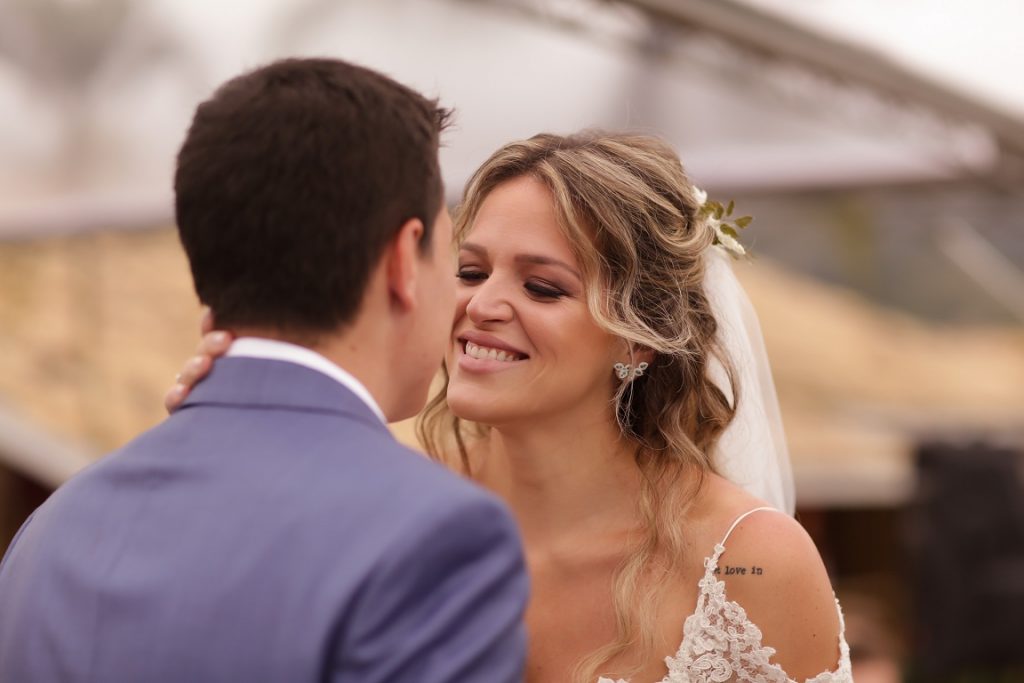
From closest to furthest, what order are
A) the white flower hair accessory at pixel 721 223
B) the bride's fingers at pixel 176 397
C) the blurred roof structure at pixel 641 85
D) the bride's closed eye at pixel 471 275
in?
the bride's fingers at pixel 176 397 < the bride's closed eye at pixel 471 275 < the white flower hair accessory at pixel 721 223 < the blurred roof structure at pixel 641 85

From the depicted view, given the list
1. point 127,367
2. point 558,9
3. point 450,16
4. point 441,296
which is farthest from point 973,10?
point 441,296

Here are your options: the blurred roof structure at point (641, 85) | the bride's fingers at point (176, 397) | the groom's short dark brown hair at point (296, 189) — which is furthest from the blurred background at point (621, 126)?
the groom's short dark brown hair at point (296, 189)

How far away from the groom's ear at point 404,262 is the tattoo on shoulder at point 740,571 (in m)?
1.22

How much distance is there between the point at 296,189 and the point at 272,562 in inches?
15.6

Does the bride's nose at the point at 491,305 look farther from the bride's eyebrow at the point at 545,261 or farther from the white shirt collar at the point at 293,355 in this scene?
the white shirt collar at the point at 293,355

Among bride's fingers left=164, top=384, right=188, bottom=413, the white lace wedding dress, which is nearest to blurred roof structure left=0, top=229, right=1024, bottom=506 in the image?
the white lace wedding dress

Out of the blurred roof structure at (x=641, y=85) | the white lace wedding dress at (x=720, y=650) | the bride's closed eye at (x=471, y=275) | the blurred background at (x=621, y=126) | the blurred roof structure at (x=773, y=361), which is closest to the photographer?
the white lace wedding dress at (x=720, y=650)

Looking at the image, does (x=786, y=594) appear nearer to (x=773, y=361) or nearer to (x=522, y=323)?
(x=522, y=323)

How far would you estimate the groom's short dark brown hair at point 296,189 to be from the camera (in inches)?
57.5

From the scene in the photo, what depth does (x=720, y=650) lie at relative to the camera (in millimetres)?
2520

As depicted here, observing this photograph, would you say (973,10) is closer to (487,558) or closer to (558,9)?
(558,9)

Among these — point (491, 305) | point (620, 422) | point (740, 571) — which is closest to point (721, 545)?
point (740, 571)

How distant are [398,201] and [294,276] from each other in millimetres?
142

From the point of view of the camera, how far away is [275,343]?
1.53 m
